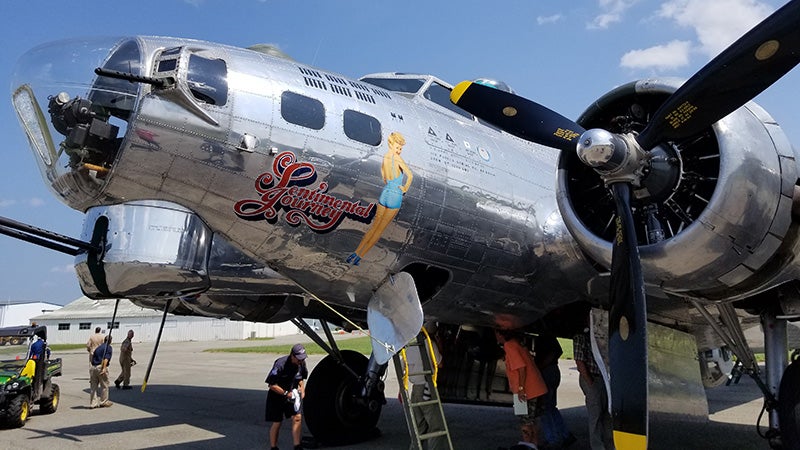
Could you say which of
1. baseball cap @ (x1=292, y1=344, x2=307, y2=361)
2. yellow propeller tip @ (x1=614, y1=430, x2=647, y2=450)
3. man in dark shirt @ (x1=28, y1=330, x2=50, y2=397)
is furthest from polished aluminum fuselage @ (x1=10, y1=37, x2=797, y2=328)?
man in dark shirt @ (x1=28, y1=330, x2=50, y2=397)

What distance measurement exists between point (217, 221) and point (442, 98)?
10.0 feet

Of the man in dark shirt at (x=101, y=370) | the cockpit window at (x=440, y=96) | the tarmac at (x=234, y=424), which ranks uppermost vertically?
the cockpit window at (x=440, y=96)

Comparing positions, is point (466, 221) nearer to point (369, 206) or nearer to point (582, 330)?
point (369, 206)

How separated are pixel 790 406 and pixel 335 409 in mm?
5555

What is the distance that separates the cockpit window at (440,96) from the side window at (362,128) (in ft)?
4.74

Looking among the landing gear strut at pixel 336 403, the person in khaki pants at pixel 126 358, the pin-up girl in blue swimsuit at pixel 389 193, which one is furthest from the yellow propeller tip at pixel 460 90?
the person in khaki pants at pixel 126 358

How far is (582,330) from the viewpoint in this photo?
311 inches

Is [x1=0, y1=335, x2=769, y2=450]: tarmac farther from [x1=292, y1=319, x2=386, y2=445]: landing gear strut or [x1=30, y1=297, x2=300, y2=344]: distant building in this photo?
[x1=30, y1=297, x2=300, y2=344]: distant building

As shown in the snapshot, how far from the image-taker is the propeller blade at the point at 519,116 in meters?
5.69

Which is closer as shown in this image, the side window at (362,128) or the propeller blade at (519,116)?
the side window at (362,128)

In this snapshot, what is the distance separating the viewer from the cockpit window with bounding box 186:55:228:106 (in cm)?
466

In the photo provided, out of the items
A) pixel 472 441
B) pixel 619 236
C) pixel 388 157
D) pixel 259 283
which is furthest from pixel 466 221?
pixel 472 441

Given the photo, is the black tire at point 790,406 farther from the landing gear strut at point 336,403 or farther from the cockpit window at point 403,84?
the landing gear strut at point 336,403

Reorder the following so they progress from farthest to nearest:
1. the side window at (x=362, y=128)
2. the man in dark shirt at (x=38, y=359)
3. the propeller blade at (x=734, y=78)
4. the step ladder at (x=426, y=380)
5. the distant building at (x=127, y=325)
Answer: the distant building at (x=127, y=325) < the man in dark shirt at (x=38, y=359) < the step ladder at (x=426, y=380) < the side window at (x=362, y=128) < the propeller blade at (x=734, y=78)
